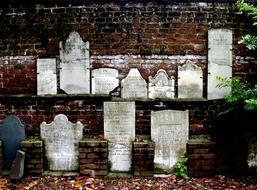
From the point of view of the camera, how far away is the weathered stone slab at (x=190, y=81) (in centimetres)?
582

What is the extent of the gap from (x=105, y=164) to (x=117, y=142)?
0.43 metres

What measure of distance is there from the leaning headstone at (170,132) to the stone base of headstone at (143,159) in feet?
0.52

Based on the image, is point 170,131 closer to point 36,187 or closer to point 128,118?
point 128,118

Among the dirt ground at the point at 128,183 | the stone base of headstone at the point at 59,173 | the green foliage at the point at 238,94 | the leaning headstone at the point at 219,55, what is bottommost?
the dirt ground at the point at 128,183

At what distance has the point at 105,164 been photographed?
5633 mm

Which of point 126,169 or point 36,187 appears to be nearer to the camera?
point 36,187

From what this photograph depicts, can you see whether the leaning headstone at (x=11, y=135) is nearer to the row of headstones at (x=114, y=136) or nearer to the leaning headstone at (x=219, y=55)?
the row of headstones at (x=114, y=136)

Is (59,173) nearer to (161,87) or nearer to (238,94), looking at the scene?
(161,87)

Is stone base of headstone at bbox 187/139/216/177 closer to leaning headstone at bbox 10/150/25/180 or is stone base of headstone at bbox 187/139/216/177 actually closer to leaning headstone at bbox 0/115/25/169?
leaning headstone at bbox 10/150/25/180

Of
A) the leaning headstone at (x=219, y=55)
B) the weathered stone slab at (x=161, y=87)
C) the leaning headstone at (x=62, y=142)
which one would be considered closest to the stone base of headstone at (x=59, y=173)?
the leaning headstone at (x=62, y=142)

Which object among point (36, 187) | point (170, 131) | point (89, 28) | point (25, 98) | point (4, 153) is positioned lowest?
point (36, 187)

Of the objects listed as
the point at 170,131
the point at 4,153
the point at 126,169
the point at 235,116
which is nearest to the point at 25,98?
the point at 4,153

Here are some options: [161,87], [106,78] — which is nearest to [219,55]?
[161,87]

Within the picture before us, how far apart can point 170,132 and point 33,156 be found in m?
2.41
